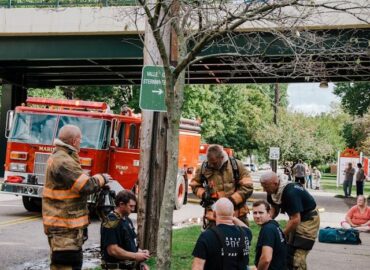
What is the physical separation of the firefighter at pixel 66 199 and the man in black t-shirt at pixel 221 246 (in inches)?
49.3

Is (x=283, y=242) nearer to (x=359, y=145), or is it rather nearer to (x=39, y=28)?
(x=39, y=28)

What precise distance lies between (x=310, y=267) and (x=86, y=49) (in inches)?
631

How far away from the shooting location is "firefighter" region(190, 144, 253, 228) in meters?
7.32

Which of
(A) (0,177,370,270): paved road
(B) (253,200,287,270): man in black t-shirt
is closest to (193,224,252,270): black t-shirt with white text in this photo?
(B) (253,200,287,270): man in black t-shirt

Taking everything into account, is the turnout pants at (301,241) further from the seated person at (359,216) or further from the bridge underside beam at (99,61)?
the bridge underside beam at (99,61)

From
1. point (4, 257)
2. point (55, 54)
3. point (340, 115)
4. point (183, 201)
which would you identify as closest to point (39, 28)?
point (55, 54)

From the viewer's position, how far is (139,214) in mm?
8992

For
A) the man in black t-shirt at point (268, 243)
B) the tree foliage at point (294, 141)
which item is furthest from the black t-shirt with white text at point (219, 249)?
the tree foliage at point (294, 141)

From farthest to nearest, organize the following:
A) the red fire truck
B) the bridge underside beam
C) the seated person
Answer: the bridge underside beam, the red fire truck, the seated person

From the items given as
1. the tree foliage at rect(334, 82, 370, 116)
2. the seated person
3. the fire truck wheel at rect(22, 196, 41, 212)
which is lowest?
the fire truck wheel at rect(22, 196, 41, 212)

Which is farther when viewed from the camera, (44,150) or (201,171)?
(44,150)

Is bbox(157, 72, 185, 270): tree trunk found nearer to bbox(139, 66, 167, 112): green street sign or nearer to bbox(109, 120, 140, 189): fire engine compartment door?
bbox(139, 66, 167, 112): green street sign

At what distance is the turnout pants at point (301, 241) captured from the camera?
6.99m

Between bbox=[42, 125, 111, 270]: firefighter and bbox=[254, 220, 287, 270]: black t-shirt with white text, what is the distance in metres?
1.64
